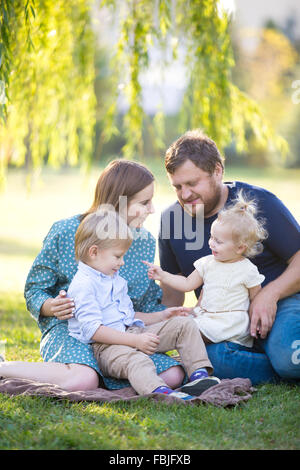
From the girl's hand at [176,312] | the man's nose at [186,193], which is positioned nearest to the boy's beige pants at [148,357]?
the girl's hand at [176,312]

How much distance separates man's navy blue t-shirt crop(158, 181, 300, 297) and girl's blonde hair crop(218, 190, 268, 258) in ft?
0.44

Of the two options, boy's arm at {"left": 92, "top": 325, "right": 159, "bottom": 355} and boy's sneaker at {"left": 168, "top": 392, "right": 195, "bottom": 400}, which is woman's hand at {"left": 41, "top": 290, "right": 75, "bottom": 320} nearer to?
boy's arm at {"left": 92, "top": 325, "right": 159, "bottom": 355}

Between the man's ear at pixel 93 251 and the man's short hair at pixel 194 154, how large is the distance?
0.71 m

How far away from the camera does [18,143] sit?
235 inches

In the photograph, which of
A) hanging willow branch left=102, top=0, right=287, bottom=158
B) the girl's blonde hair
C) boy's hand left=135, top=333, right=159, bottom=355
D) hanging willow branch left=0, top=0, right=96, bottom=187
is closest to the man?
the girl's blonde hair

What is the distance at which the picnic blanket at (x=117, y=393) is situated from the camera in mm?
2734

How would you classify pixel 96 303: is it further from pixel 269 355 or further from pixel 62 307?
pixel 269 355

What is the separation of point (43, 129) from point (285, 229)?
10.6 feet

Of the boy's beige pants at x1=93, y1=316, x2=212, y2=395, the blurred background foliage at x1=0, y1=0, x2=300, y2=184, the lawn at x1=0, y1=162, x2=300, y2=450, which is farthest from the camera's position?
the blurred background foliage at x1=0, y1=0, x2=300, y2=184

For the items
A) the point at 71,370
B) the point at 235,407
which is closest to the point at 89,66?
the point at 71,370

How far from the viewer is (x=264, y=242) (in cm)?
340

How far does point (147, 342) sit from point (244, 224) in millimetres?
798

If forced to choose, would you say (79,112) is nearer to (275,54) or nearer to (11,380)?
(11,380)

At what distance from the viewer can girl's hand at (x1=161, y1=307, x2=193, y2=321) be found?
3.25 metres
